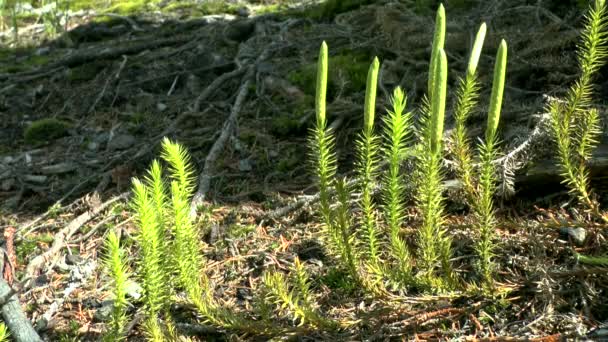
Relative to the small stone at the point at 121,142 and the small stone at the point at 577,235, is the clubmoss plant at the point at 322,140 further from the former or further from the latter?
the small stone at the point at 121,142

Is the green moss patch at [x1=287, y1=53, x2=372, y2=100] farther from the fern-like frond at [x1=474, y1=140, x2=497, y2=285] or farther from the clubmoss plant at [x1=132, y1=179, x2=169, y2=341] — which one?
the clubmoss plant at [x1=132, y1=179, x2=169, y2=341]

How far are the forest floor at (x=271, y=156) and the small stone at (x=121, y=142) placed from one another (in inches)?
1.0

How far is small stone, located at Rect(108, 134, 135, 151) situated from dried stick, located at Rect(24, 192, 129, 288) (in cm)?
96

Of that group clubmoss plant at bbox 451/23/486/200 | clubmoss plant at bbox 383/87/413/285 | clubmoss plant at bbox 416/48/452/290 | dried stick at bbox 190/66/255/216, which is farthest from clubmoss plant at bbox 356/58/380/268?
dried stick at bbox 190/66/255/216

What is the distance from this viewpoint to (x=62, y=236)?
3.46 metres

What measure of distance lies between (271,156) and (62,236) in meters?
1.45

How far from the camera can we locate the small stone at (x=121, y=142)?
475 centimetres

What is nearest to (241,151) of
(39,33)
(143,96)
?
(143,96)

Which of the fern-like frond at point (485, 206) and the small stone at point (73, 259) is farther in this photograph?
the small stone at point (73, 259)

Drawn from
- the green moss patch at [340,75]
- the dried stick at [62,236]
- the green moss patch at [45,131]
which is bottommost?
the green moss patch at [45,131]

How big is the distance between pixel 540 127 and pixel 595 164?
36 centimetres

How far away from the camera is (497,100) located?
73.4 inches

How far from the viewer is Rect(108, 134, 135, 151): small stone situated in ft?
15.6

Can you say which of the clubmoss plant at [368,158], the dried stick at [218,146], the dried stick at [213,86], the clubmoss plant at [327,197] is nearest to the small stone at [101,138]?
the dried stick at [213,86]
